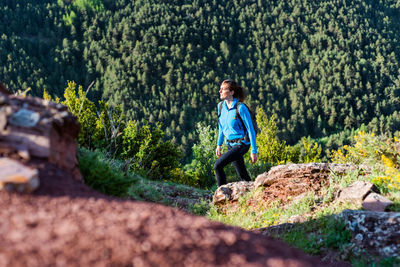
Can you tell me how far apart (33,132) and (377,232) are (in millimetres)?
3711

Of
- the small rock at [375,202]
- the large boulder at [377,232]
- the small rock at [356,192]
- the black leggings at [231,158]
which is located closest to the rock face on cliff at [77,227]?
the large boulder at [377,232]

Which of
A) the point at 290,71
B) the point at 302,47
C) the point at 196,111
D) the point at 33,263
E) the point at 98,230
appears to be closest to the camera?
the point at 33,263

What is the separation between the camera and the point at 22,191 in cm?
248

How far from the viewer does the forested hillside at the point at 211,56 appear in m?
124

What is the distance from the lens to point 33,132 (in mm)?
2867

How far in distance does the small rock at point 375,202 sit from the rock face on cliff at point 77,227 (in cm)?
223

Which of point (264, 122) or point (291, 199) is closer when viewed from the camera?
point (291, 199)

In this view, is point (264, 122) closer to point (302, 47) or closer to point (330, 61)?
point (330, 61)

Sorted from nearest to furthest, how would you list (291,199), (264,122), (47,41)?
(291,199), (264,122), (47,41)

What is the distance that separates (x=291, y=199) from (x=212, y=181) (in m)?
12.6

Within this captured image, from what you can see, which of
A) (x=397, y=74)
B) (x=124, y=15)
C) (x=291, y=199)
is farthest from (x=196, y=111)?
(x=291, y=199)

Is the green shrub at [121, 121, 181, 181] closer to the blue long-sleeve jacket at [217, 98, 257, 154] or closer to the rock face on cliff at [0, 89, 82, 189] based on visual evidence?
the blue long-sleeve jacket at [217, 98, 257, 154]

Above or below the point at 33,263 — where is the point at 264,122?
below

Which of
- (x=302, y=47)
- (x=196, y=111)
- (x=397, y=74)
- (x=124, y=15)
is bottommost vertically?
(x=196, y=111)
